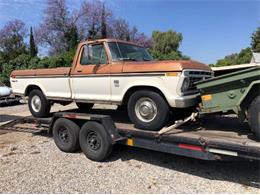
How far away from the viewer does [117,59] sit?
625 centimetres

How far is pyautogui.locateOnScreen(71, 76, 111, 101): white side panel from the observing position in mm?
6195

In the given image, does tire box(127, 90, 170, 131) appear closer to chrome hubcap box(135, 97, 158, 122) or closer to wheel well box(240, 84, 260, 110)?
chrome hubcap box(135, 97, 158, 122)

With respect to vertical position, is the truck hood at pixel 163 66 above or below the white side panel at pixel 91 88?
above

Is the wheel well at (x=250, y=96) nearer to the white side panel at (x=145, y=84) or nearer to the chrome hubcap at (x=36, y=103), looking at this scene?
the white side panel at (x=145, y=84)

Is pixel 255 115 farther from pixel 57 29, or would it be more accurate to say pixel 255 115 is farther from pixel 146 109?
pixel 57 29

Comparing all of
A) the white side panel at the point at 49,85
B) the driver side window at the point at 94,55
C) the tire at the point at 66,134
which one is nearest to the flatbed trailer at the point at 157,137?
the tire at the point at 66,134

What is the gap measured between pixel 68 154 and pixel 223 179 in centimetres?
331

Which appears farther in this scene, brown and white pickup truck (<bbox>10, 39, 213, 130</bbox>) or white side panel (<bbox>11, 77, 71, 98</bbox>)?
white side panel (<bbox>11, 77, 71, 98</bbox>)

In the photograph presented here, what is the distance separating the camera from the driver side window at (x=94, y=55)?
6400 mm

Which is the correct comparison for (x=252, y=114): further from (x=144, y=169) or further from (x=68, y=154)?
(x=68, y=154)

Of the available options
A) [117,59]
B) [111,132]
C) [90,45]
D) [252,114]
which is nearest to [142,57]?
[117,59]

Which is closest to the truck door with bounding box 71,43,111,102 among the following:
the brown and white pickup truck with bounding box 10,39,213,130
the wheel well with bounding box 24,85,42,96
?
the brown and white pickup truck with bounding box 10,39,213,130

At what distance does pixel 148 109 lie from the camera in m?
5.46

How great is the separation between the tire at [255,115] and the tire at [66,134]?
142 inches
